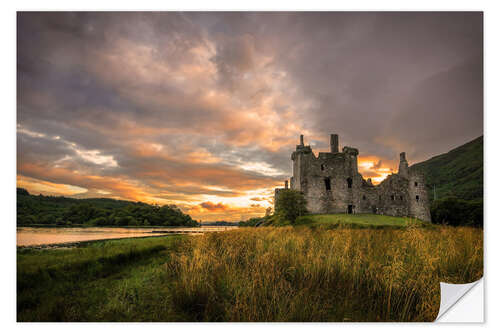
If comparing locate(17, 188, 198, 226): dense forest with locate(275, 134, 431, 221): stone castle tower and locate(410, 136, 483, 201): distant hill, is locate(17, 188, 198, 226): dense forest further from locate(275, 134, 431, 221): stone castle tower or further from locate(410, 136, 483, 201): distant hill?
locate(275, 134, 431, 221): stone castle tower

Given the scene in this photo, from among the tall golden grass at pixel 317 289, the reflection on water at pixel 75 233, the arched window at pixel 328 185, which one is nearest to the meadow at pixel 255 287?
the tall golden grass at pixel 317 289

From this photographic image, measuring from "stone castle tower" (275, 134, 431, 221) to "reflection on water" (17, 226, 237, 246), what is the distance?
1750cm

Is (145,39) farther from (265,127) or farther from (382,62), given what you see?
(382,62)

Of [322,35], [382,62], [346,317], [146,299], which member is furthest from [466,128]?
[146,299]

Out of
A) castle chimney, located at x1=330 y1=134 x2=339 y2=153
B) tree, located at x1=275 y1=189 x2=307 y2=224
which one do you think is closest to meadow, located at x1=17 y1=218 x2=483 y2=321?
tree, located at x1=275 y1=189 x2=307 y2=224

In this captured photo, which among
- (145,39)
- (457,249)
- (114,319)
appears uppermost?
(145,39)

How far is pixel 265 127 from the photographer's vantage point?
7285 millimetres

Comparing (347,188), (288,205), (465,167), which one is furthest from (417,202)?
(465,167)

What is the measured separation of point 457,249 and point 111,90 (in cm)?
804

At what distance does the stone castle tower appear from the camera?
24.2m

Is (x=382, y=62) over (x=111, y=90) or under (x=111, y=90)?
over

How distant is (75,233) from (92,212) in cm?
60

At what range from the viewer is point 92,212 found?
5.98 m

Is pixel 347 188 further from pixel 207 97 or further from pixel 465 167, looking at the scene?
pixel 207 97
